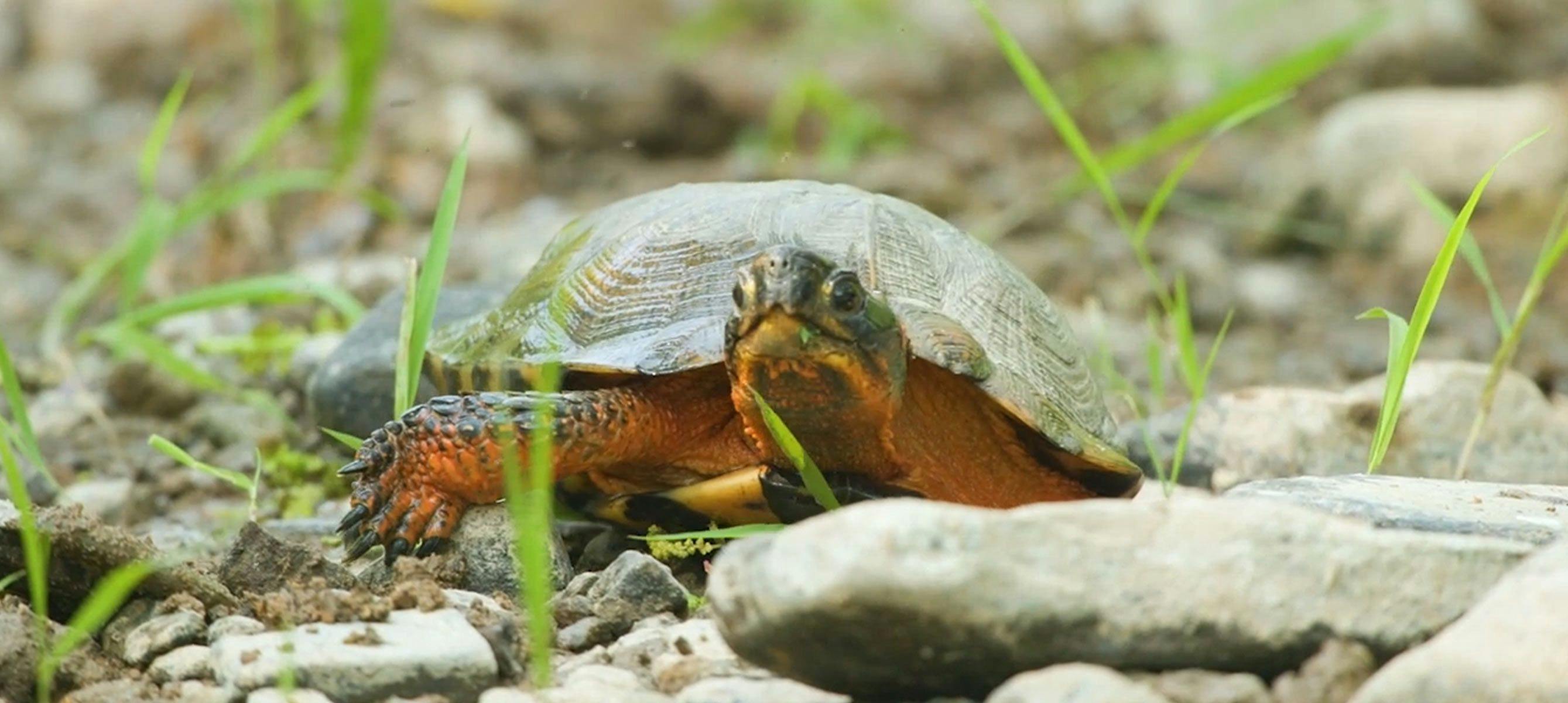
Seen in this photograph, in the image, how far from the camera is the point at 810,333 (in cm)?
222

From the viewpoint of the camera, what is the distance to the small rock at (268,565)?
2.18m

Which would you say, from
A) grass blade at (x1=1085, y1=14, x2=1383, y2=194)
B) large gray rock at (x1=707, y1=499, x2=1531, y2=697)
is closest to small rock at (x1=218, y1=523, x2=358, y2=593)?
large gray rock at (x1=707, y1=499, x2=1531, y2=697)

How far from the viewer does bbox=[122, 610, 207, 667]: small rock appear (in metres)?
2.01

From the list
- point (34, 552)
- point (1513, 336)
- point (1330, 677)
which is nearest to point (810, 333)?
point (1330, 677)

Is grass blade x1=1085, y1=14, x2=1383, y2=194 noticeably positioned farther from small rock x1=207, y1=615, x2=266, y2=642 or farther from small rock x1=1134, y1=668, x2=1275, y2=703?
small rock x1=207, y1=615, x2=266, y2=642

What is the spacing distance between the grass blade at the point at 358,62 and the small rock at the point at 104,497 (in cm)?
185

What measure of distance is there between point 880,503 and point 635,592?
Answer: 0.69m

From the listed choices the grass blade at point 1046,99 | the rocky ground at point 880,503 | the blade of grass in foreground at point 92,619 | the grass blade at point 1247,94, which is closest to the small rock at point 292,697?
the rocky ground at point 880,503

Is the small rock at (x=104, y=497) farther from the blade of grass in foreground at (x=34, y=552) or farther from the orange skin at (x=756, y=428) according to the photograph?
the blade of grass in foreground at (x=34, y=552)

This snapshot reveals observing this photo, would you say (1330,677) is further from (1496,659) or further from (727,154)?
(727,154)

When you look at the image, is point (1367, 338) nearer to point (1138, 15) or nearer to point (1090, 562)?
point (1090, 562)

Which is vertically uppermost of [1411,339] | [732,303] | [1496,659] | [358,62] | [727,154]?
[358,62]

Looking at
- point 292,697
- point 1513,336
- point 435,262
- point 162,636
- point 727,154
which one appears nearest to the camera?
point 292,697

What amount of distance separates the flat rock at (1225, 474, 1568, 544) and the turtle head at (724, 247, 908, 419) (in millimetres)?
491
